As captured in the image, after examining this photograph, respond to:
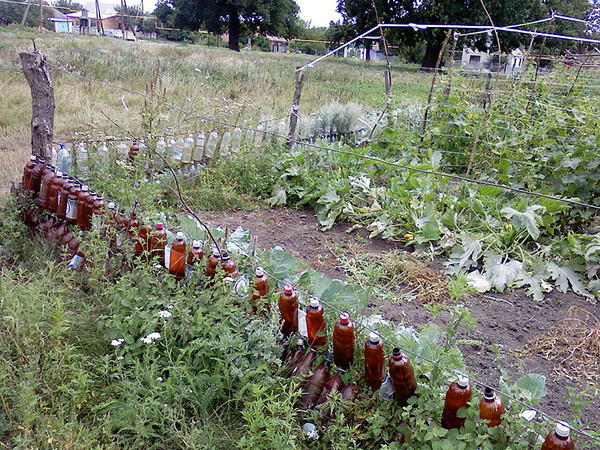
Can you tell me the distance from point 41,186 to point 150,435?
8.08ft

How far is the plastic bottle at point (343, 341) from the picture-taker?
220 cm

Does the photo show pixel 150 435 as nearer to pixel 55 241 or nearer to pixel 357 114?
pixel 55 241

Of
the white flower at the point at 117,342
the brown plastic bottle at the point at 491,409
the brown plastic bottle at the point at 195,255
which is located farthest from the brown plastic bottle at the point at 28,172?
the brown plastic bottle at the point at 491,409

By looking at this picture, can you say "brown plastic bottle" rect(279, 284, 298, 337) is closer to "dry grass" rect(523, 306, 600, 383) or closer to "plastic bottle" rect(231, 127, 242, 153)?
"dry grass" rect(523, 306, 600, 383)

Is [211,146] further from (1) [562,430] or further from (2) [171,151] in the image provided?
(1) [562,430]

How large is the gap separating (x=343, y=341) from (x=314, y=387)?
269 mm

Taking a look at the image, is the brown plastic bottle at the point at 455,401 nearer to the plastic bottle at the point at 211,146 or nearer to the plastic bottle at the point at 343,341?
→ the plastic bottle at the point at 343,341

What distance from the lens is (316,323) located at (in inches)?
93.5

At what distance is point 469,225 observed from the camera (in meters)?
4.44

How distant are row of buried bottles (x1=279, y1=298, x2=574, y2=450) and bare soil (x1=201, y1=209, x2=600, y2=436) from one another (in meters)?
0.30

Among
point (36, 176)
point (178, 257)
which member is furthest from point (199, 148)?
point (178, 257)

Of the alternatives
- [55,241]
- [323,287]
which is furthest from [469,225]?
[55,241]

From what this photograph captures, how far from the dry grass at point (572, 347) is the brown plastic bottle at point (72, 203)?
3.17 m

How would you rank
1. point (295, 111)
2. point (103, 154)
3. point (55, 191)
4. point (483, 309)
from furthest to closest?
point (295, 111) < point (103, 154) < point (55, 191) < point (483, 309)
